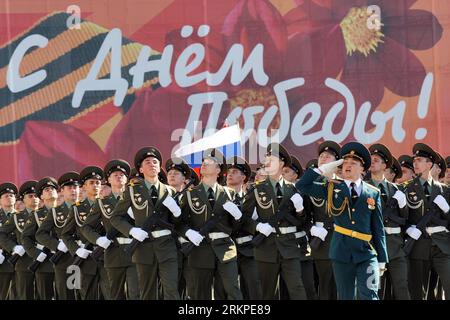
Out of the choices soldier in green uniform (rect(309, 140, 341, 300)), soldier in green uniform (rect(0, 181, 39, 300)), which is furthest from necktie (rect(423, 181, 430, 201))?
soldier in green uniform (rect(0, 181, 39, 300))

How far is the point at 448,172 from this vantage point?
1279 centimetres

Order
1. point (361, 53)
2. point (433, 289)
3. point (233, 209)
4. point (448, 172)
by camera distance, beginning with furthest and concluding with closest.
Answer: point (361, 53), point (448, 172), point (433, 289), point (233, 209)

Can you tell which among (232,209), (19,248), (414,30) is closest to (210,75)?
(414,30)

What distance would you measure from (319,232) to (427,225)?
1130 mm

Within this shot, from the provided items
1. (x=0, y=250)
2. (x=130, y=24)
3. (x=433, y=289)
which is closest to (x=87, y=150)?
(x=130, y=24)

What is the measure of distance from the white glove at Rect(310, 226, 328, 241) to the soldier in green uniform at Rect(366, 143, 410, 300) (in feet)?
2.15

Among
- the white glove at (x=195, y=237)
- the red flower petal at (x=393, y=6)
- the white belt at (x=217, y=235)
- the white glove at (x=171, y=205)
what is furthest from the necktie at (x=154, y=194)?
the red flower petal at (x=393, y=6)

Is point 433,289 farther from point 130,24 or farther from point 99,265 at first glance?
point 130,24

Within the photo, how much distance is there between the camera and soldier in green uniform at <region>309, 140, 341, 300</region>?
35.8 feet

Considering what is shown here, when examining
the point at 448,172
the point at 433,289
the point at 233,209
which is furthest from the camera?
the point at 448,172

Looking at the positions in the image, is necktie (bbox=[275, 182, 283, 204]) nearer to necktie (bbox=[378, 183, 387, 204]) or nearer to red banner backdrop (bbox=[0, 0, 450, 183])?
necktie (bbox=[378, 183, 387, 204])

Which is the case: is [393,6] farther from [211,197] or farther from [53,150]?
[211,197]

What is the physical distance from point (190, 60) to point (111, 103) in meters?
1.52

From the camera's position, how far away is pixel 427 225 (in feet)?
36.9
